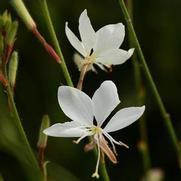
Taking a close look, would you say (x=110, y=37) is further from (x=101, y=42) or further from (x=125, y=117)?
(x=125, y=117)

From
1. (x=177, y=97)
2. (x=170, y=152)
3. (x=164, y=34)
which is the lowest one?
(x=170, y=152)

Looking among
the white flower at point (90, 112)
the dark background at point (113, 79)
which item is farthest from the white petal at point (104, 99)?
the dark background at point (113, 79)

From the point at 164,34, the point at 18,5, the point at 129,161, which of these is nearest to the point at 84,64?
the point at 18,5

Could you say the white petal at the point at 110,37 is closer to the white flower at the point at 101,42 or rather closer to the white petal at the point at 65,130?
the white flower at the point at 101,42

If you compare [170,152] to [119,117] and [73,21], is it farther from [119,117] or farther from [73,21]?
[119,117]

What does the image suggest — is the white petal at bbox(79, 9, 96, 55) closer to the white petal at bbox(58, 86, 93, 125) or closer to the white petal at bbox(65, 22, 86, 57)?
the white petal at bbox(65, 22, 86, 57)

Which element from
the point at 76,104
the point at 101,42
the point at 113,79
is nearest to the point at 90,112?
the point at 76,104
